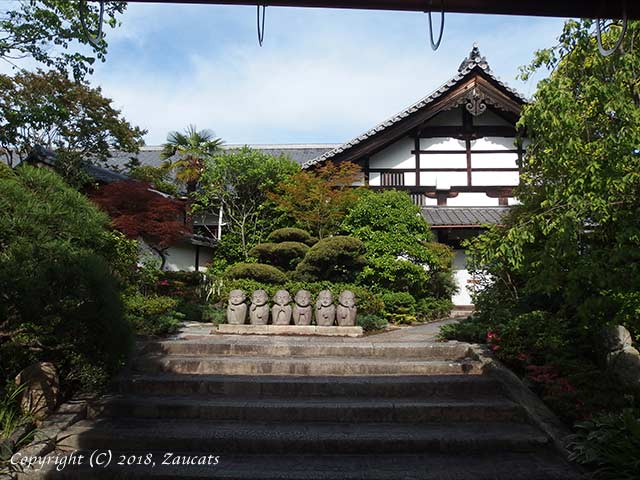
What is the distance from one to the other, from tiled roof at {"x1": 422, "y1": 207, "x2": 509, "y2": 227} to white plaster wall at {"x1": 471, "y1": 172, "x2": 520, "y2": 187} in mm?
884

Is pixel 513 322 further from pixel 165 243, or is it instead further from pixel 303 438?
pixel 165 243

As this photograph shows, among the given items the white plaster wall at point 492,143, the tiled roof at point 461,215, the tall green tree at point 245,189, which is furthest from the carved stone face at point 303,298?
the white plaster wall at point 492,143

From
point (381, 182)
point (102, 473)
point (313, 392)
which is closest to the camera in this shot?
point (102, 473)

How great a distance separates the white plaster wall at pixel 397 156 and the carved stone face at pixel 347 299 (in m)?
6.48

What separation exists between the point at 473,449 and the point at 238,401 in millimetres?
2485

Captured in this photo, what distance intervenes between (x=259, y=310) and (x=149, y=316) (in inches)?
81.2

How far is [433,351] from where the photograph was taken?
241 inches

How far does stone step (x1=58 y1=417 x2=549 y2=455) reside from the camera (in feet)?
13.1

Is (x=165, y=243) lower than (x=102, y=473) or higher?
higher

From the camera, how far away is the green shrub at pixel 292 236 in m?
10.8

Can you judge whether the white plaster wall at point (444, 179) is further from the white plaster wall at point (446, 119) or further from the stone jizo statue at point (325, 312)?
the stone jizo statue at point (325, 312)

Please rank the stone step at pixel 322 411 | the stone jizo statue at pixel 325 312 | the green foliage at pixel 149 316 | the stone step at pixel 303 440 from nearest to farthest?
the stone step at pixel 303 440 → the stone step at pixel 322 411 → the green foliage at pixel 149 316 → the stone jizo statue at pixel 325 312

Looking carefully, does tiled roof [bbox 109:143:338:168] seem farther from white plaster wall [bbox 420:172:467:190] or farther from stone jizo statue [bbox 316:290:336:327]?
stone jizo statue [bbox 316:290:336:327]

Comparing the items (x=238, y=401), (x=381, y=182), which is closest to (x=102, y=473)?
(x=238, y=401)
